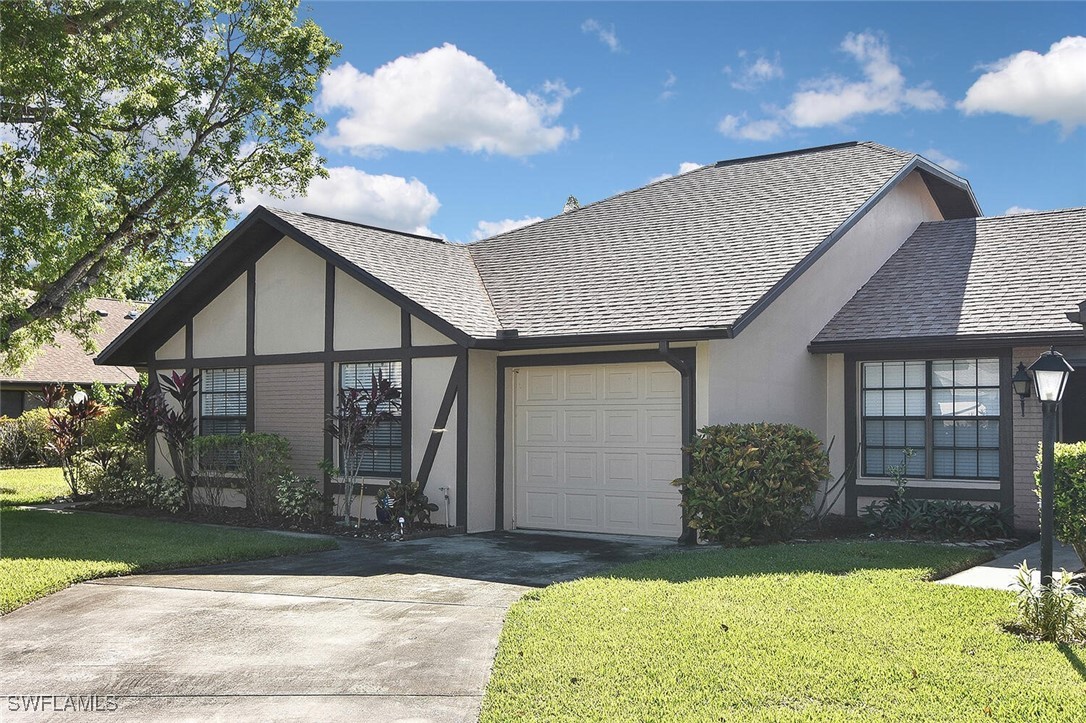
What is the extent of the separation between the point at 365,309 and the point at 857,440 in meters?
7.28

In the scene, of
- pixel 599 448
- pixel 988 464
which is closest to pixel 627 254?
pixel 599 448

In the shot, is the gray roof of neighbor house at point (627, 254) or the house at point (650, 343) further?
the gray roof of neighbor house at point (627, 254)

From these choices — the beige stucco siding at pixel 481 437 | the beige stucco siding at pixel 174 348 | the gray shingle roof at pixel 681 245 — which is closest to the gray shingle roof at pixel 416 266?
the gray shingle roof at pixel 681 245

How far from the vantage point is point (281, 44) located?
61.1ft

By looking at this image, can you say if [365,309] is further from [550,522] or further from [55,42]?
[55,42]

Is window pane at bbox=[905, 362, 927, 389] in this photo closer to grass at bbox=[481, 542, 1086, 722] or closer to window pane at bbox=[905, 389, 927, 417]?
window pane at bbox=[905, 389, 927, 417]

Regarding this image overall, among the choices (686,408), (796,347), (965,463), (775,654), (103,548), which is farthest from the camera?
(796,347)

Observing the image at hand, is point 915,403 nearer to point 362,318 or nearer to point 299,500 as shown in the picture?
point 362,318

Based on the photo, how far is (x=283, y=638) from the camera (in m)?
7.25

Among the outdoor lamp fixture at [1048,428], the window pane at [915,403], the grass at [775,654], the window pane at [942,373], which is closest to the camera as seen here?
the grass at [775,654]

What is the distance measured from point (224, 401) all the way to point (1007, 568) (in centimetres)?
1184

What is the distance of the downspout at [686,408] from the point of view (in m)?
11.9

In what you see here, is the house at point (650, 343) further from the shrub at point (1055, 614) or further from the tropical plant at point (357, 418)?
the shrub at point (1055, 614)

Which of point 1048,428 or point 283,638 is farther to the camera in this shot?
point 1048,428
